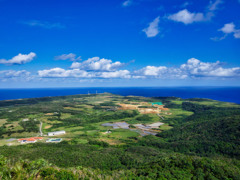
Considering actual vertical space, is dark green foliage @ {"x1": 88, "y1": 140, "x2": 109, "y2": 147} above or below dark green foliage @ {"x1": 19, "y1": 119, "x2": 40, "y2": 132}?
below

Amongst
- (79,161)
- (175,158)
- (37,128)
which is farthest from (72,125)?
(175,158)

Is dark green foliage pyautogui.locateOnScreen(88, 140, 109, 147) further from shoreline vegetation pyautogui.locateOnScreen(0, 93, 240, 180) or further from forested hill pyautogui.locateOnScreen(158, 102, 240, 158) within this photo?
forested hill pyautogui.locateOnScreen(158, 102, 240, 158)

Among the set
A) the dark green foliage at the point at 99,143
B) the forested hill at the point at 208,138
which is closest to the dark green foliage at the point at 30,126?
the dark green foliage at the point at 99,143

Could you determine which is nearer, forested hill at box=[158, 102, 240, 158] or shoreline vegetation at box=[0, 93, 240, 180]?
shoreline vegetation at box=[0, 93, 240, 180]

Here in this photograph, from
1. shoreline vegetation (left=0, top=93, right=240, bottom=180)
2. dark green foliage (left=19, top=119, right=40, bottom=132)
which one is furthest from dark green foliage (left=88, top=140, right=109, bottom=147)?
dark green foliage (left=19, top=119, right=40, bottom=132)

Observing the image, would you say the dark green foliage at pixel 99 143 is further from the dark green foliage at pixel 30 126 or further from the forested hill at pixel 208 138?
the dark green foliage at pixel 30 126

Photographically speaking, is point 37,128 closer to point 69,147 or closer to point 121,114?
point 69,147

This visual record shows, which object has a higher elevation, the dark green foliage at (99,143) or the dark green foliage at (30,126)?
the dark green foliage at (30,126)

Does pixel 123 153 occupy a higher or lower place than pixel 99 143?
higher

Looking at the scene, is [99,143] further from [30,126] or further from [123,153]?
[30,126]

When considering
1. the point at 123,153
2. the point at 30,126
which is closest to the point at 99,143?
the point at 123,153

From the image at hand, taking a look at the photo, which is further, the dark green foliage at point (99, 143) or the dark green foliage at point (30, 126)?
the dark green foliage at point (30, 126)
